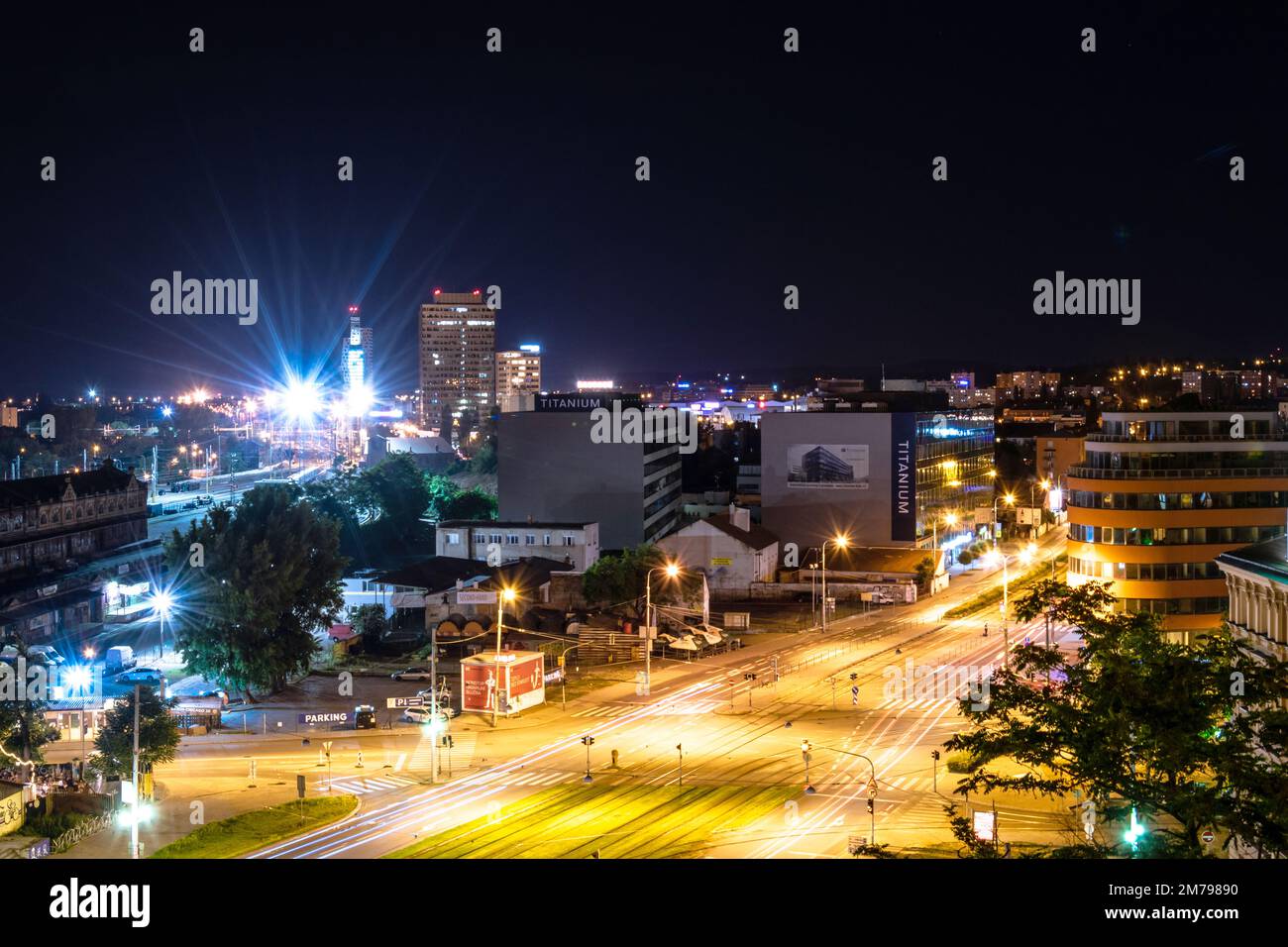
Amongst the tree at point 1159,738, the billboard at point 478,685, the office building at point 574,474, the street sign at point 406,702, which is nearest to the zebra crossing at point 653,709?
the billboard at point 478,685

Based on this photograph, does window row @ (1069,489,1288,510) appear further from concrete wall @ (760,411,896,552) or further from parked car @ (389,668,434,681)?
concrete wall @ (760,411,896,552)

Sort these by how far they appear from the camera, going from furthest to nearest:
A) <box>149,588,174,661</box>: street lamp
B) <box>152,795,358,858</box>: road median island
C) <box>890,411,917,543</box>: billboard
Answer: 1. <box>890,411,917,543</box>: billboard
2. <box>149,588,174,661</box>: street lamp
3. <box>152,795,358,858</box>: road median island

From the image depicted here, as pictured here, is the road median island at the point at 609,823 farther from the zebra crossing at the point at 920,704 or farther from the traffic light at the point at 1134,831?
the zebra crossing at the point at 920,704

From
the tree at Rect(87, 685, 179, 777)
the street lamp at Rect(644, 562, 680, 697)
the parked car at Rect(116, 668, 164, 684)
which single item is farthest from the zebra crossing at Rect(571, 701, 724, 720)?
the parked car at Rect(116, 668, 164, 684)

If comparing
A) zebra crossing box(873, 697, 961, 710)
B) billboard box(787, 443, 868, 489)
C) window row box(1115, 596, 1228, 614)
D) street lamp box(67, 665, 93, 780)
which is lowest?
zebra crossing box(873, 697, 961, 710)

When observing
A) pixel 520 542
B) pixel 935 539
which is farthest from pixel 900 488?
pixel 520 542

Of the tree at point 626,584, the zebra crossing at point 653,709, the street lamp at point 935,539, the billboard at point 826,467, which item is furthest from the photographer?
the billboard at point 826,467
